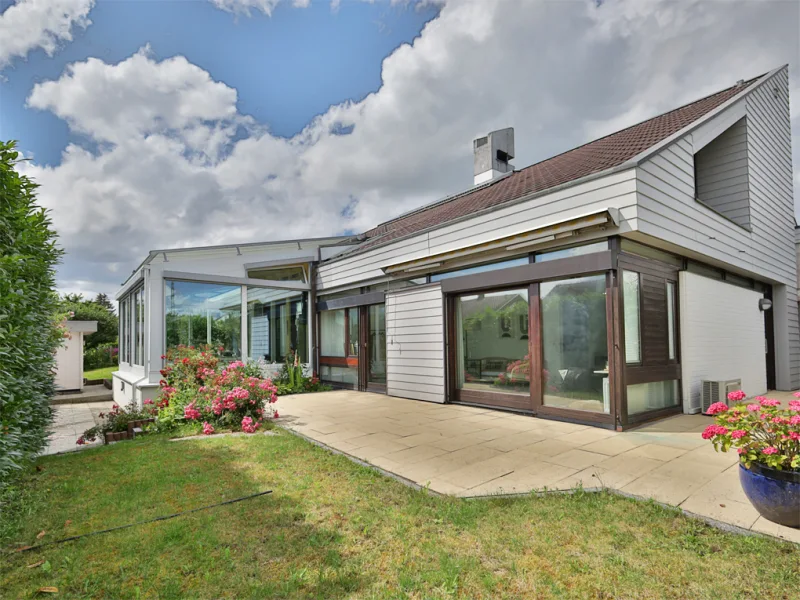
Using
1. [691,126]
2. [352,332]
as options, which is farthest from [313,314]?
[691,126]

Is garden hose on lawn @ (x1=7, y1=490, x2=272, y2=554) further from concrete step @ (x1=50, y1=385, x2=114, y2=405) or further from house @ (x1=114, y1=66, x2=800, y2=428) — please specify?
concrete step @ (x1=50, y1=385, x2=114, y2=405)

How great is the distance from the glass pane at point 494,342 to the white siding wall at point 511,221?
3.44 ft

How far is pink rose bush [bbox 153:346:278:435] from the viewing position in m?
5.99

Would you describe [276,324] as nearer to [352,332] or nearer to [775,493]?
[352,332]

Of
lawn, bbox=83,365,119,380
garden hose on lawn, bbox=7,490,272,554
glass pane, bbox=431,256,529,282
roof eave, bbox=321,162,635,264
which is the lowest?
lawn, bbox=83,365,119,380

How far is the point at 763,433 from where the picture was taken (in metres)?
2.87

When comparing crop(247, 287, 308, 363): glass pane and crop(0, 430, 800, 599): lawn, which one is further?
crop(247, 287, 308, 363): glass pane

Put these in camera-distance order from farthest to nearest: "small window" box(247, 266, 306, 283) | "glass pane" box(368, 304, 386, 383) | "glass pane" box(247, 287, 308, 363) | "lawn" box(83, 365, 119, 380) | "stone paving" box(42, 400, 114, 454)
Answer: "lawn" box(83, 365, 119, 380), "small window" box(247, 266, 306, 283), "glass pane" box(247, 287, 308, 363), "glass pane" box(368, 304, 386, 383), "stone paving" box(42, 400, 114, 454)

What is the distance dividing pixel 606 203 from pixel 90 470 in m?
6.54

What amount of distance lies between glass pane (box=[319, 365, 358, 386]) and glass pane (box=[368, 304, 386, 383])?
623 mm

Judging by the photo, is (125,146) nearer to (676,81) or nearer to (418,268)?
(418,268)

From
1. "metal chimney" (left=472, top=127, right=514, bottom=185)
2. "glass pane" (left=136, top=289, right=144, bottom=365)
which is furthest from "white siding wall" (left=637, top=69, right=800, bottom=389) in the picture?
"glass pane" (left=136, top=289, right=144, bottom=365)

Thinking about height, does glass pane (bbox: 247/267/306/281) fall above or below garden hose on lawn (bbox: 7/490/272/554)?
above

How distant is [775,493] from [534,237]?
3.98 metres
